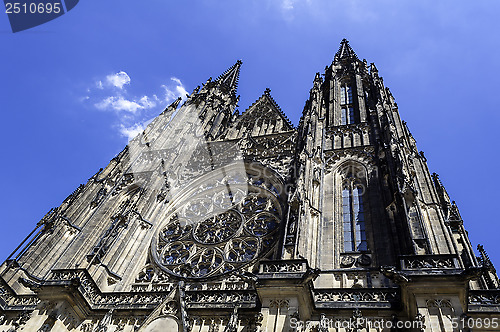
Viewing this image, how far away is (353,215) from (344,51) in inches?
744

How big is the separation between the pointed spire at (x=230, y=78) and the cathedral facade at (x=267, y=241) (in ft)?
30.5

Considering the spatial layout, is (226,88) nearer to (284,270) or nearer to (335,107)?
(335,107)

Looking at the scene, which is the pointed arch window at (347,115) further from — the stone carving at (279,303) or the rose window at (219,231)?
the stone carving at (279,303)

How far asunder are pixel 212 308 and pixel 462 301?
6084 mm

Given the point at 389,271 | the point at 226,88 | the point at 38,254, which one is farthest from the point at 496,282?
the point at 226,88

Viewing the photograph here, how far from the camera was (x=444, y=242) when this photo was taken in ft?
35.3

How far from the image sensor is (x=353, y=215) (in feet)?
45.9

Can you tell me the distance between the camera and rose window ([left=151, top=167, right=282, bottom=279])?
13820 millimetres

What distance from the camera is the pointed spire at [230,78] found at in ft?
102

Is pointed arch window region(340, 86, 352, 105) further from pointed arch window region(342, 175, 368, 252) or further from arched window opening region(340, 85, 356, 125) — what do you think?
pointed arch window region(342, 175, 368, 252)

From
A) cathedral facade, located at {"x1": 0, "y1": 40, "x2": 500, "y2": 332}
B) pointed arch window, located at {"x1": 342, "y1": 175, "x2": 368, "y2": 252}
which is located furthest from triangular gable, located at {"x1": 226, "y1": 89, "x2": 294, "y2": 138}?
pointed arch window, located at {"x1": 342, "y1": 175, "x2": 368, "y2": 252}

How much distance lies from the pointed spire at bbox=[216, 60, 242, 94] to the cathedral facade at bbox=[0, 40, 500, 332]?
931 centimetres

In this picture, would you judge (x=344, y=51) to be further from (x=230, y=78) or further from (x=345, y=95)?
(x=230, y=78)

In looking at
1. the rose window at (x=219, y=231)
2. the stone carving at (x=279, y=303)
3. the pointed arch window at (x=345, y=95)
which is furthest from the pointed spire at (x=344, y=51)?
the stone carving at (x=279, y=303)
